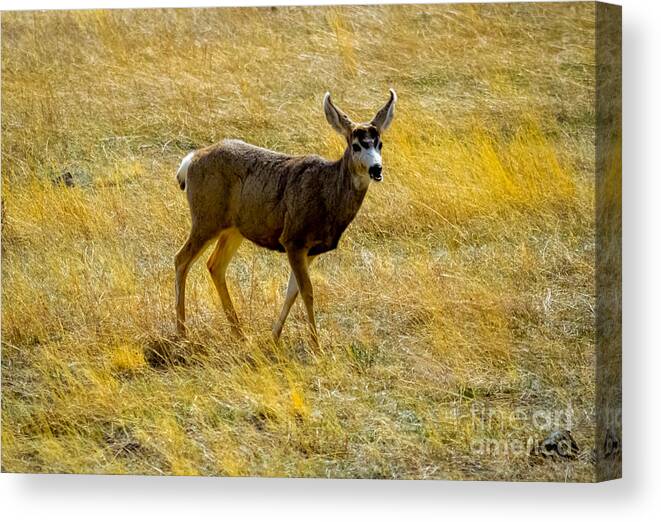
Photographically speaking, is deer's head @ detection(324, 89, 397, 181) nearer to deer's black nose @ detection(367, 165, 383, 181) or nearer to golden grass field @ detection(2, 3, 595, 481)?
deer's black nose @ detection(367, 165, 383, 181)

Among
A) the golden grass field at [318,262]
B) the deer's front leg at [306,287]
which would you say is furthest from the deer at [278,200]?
the golden grass field at [318,262]

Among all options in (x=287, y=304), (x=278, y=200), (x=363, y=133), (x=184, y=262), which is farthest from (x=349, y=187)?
(x=184, y=262)

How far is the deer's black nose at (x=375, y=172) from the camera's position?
11.8m

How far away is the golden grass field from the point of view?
1179cm

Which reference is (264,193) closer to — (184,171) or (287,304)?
(184,171)

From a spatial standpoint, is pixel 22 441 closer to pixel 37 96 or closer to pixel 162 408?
pixel 162 408

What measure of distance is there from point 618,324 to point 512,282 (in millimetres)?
823

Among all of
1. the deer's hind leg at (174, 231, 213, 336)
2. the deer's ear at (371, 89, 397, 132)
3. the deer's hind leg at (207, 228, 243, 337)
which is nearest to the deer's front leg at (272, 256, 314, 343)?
the deer's hind leg at (207, 228, 243, 337)

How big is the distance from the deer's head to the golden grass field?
0.63 m

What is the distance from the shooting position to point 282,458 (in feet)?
39.3

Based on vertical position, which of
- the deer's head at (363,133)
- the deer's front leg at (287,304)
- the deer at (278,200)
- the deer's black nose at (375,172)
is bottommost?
the deer's front leg at (287,304)

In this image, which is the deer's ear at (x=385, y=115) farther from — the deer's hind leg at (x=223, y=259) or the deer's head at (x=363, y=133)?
the deer's hind leg at (x=223, y=259)

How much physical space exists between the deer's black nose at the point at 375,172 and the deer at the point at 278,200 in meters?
0.02

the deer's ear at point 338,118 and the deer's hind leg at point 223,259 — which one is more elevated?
the deer's ear at point 338,118
